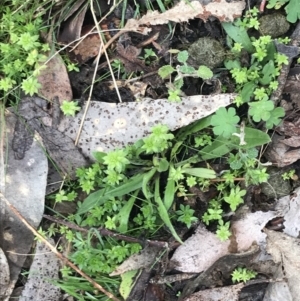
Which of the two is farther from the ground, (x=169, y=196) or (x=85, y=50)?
(x=85, y=50)

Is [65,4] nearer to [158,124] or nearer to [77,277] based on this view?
[158,124]

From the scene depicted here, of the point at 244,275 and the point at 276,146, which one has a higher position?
the point at 276,146

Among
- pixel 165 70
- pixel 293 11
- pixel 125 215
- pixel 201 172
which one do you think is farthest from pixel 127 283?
pixel 293 11

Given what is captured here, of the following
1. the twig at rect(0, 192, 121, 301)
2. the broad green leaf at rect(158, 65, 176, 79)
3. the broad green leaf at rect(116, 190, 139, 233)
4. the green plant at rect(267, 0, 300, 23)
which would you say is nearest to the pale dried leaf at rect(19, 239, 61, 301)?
the twig at rect(0, 192, 121, 301)

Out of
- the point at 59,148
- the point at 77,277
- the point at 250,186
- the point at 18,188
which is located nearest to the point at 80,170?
the point at 59,148

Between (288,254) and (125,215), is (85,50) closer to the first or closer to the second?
(125,215)

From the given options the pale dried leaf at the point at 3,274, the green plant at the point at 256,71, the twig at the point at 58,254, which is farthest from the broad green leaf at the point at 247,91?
the pale dried leaf at the point at 3,274
